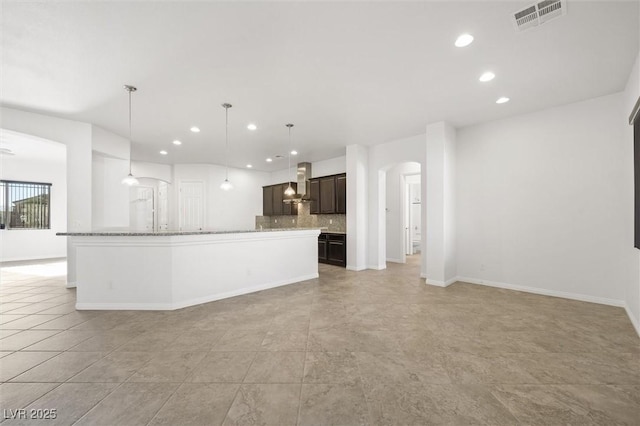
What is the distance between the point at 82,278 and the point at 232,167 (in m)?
6.45

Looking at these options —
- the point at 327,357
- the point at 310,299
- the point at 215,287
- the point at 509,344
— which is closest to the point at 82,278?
the point at 215,287

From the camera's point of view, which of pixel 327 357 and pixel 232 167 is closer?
pixel 327 357

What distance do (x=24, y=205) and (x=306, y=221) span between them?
29.7 feet

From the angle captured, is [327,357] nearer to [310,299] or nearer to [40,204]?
[310,299]

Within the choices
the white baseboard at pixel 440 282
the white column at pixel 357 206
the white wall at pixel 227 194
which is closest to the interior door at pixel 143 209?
the white wall at pixel 227 194

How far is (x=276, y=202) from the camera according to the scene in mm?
9797

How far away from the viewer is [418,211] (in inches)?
432

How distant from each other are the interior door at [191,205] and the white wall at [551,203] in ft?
26.5

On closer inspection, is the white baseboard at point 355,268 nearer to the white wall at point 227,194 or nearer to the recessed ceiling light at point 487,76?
the white wall at point 227,194

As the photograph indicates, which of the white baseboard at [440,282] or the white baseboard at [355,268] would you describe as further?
the white baseboard at [355,268]

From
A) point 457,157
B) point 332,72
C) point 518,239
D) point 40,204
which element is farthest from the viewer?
point 40,204

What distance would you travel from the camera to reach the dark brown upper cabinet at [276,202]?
9.19m

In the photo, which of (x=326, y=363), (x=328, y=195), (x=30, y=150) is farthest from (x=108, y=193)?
(x=326, y=363)

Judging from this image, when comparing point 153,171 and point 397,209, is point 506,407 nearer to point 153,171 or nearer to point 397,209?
point 397,209
